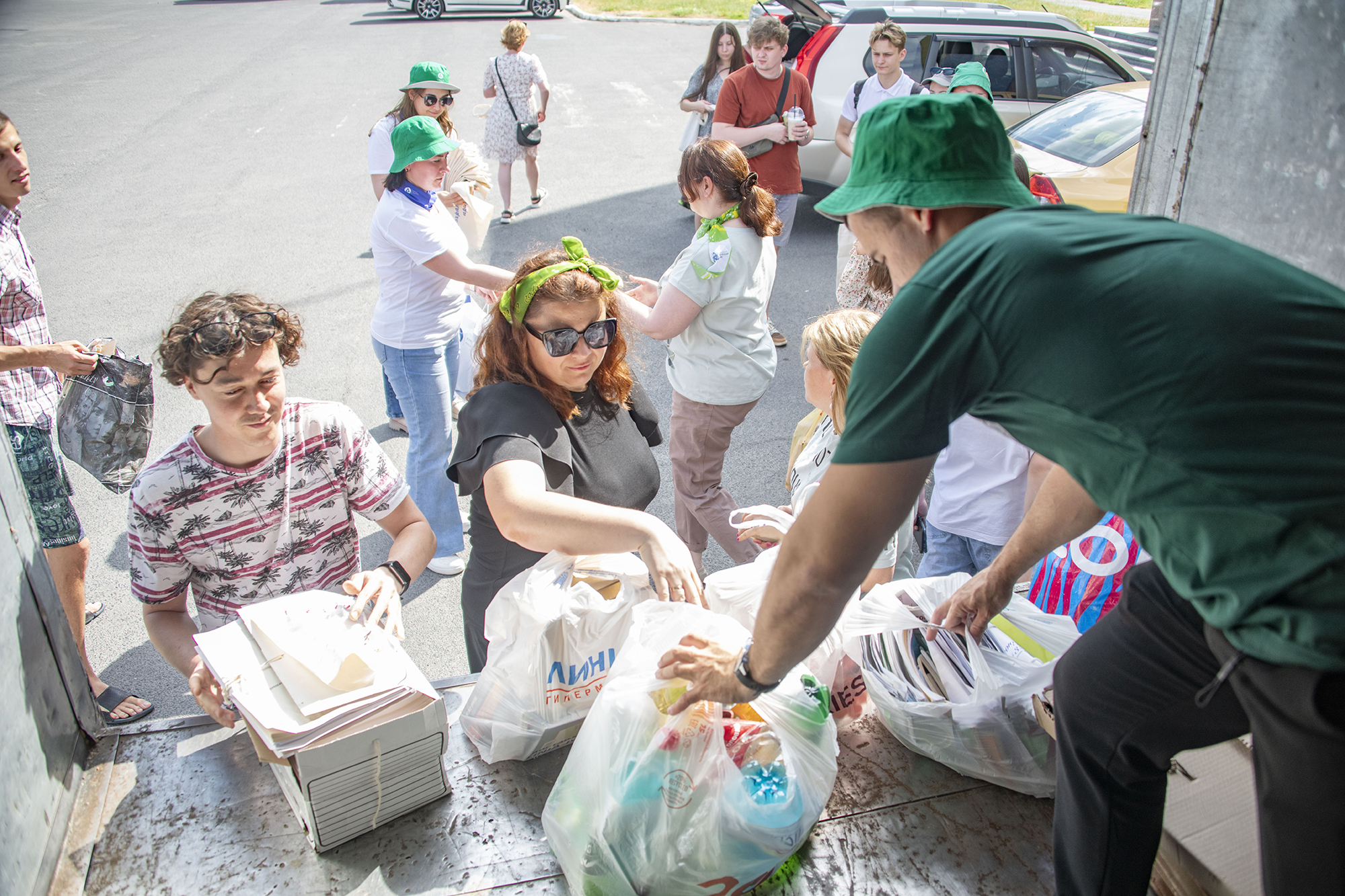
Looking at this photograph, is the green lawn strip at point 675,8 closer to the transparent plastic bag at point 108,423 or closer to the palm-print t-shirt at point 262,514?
the transparent plastic bag at point 108,423

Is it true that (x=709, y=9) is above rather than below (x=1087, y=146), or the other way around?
above

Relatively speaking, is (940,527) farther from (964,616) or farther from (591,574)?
(591,574)

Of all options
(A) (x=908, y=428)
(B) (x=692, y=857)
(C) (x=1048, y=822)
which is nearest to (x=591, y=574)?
(B) (x=692, y=857)

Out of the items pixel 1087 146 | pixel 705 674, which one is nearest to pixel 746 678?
pixel 705 674

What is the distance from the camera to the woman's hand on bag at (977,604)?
198 centimetres

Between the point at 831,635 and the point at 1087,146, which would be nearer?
the point at 831,635

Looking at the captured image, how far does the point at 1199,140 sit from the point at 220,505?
2.93 meters

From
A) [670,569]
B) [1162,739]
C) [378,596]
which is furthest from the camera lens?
[378,596]

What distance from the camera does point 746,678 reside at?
5.14ft

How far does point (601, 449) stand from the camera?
2361 millimetres

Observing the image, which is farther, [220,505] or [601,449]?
[601,449]

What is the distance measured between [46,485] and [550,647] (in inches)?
88.7

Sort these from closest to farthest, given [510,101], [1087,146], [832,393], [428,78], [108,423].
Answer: [108,423] < [832,393] < [428,78] < [1087,146] < [510,101]

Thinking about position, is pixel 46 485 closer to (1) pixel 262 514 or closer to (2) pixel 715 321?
(1) pixel 262 514
